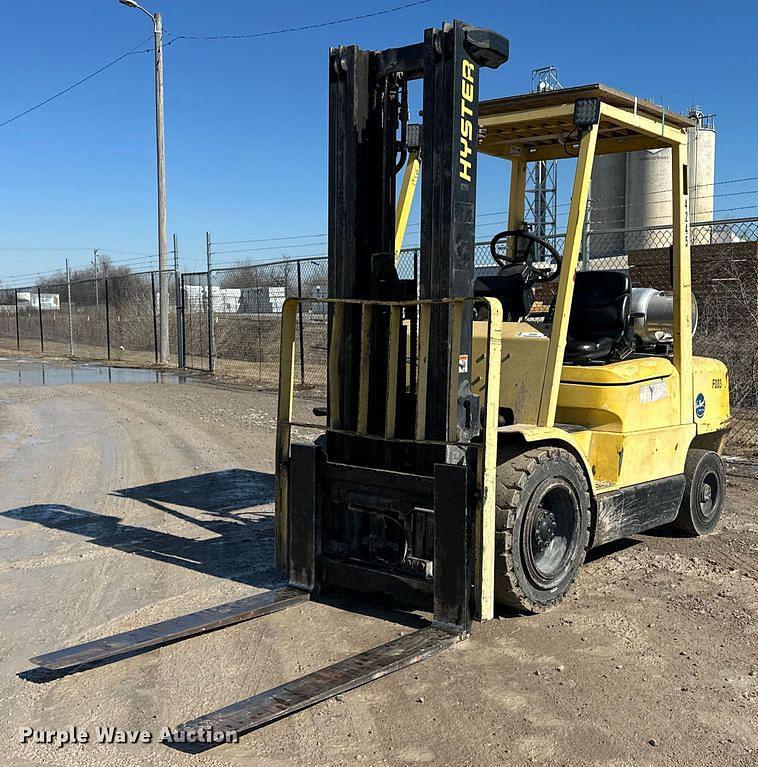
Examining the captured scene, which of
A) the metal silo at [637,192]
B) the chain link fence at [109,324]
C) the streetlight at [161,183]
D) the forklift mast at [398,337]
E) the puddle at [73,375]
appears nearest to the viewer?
the forklift mast at [398,337]

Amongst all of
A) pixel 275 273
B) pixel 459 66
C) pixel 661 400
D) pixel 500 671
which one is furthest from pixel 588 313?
pixel 275 273

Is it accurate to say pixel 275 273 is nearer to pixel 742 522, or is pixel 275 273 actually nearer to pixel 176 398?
pixel 176 398

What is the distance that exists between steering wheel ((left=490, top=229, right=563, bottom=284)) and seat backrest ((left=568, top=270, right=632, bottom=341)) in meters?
0.30

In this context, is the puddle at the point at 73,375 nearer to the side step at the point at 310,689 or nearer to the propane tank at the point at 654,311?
the propane tank at the point at 654,311

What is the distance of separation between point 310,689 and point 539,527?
1741 mm

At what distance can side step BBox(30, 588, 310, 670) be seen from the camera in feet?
13.0

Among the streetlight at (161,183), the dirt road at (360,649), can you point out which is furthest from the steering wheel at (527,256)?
the streetlight at (161,183)

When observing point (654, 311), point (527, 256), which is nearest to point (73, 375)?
point (527, 256)

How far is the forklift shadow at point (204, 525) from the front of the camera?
576 cm

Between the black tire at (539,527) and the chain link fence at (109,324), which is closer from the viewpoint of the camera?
the black tire at (539,527)

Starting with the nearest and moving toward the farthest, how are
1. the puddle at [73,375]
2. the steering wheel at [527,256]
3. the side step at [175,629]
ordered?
the side step at [175,629] < the steering wheel at [527,256] < the puddle at [73,375]

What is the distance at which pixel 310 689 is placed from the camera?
363 cm

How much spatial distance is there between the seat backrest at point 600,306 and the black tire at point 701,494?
4.59 feet

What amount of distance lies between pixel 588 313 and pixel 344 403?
6.77 feet
